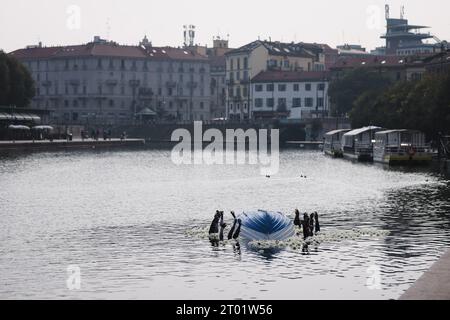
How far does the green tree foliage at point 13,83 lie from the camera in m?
176

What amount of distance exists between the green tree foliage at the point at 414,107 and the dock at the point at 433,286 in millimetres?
86749

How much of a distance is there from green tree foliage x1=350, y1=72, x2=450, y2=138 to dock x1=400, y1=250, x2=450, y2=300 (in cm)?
8675

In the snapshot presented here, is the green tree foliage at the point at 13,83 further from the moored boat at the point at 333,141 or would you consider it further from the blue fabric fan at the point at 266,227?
the blue fabric fan at the point at 266,227

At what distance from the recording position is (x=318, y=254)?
155 ft

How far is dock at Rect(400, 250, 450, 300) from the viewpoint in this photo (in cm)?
3287

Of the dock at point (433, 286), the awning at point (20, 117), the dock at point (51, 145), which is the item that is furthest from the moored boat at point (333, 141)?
the dock at point (433, 286)

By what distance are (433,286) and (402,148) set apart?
92.7m

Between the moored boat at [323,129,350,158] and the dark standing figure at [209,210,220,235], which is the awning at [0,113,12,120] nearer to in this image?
the moored boat at [323,129,350,158]

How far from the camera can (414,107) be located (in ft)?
447

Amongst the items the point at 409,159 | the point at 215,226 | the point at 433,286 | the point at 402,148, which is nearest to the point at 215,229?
the point at 215,226

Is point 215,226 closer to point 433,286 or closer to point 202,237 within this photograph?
point 202,237

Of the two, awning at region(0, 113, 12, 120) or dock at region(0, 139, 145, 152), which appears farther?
awning at region(0, 113, 12, 120)

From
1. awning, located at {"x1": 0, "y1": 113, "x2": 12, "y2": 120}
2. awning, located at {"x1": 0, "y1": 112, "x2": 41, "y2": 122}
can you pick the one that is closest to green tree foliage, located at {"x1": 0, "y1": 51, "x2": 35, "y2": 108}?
awning, located at {"x1": 0, "y1": 112, "x2": 41, "y2": 122}
